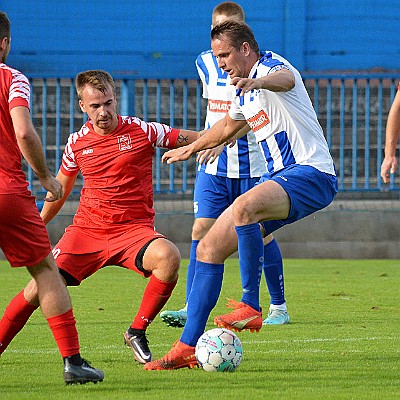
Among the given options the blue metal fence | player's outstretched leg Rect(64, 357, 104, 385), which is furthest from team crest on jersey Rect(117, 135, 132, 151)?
the blue metal fence

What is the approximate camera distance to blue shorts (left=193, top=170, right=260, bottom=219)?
8.50m

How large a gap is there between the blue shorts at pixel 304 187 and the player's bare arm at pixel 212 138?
40 centimetres

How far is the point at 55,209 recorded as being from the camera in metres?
6.62

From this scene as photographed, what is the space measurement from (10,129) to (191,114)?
860 centimetres

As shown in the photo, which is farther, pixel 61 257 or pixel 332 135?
pixel 332 135

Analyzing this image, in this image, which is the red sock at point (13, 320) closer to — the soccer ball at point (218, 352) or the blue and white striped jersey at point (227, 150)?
the soccer ball at point (218, 352)

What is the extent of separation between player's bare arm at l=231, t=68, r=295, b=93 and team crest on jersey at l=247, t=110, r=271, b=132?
271 mm

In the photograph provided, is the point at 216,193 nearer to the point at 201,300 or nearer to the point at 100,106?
the point at 100,106

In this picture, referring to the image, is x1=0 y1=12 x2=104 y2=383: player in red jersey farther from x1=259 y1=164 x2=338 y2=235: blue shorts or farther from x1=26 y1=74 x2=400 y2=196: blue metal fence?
x1=26 y1=74 x2=400 y2=196: blue metal fence

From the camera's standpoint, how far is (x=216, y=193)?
336 inches

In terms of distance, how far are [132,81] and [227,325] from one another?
690 centimetres

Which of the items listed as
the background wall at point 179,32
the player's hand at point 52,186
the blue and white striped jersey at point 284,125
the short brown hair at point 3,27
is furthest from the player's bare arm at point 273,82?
the background wall at point 179,32

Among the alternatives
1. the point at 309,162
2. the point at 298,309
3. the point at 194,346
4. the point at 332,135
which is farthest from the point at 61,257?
the point at 332,135

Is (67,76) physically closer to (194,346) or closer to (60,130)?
(60,130)
